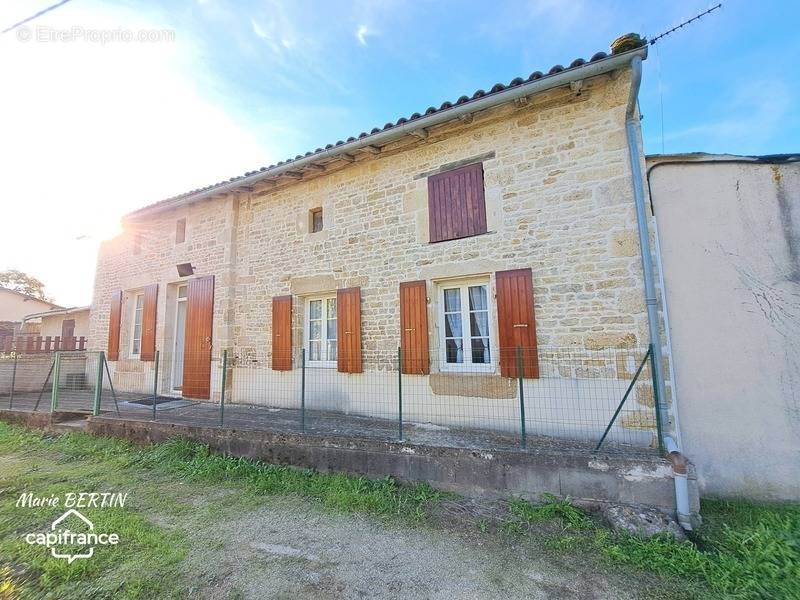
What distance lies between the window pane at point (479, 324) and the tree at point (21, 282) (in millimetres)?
33447

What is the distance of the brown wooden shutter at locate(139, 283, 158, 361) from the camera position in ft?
26.3

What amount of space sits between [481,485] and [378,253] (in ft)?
12.1

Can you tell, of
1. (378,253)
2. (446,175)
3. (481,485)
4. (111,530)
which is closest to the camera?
(111,530)

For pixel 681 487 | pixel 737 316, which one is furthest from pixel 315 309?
pixel 737 316

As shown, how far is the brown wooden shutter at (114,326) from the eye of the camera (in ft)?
28.3

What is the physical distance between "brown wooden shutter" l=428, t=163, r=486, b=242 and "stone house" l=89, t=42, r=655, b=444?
0.07ft

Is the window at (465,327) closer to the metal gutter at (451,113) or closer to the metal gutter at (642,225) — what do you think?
the metal gutter at (642,225)

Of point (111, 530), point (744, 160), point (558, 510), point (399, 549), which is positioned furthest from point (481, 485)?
point (744, 160)

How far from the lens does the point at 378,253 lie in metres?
5.89

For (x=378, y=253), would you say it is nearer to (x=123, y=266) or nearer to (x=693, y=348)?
(x=693, y=348)

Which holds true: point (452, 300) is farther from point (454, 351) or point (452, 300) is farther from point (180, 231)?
point (180, 231)

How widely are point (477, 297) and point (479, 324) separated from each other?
1.32 feet

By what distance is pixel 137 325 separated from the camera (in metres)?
8.79

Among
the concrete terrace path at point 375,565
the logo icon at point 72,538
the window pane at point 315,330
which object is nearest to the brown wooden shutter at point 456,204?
the window pane at point 315,330
